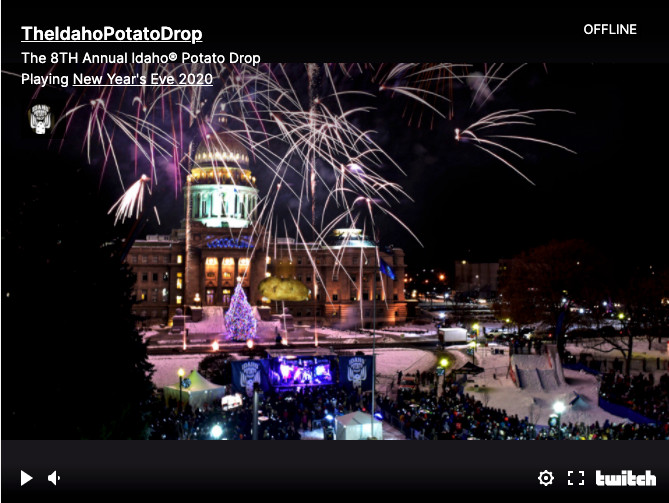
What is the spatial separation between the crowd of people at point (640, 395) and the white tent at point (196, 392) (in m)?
16.7

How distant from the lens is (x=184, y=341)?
42.7 metres

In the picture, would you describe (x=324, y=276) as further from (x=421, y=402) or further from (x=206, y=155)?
(x=421, y=402)

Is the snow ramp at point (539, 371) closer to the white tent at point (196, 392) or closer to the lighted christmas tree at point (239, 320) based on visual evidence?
the white tent at point (196, 392)

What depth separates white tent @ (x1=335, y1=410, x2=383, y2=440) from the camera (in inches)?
680

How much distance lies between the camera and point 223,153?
86.6 m

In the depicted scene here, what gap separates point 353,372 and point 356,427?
8802 mm

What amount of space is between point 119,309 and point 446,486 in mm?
7624

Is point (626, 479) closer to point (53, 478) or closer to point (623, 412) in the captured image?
point (53, 478)

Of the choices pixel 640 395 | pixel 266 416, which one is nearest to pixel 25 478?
pixel 266 416

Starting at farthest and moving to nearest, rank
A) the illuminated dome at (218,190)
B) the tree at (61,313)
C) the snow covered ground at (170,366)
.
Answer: the illuminated dome at (218,190) < the snow covered ground at (170,366) < the tree at (61,313)

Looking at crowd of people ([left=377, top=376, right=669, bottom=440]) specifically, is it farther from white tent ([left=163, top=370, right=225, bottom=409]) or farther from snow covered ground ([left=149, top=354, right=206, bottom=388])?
snow covered ground ([left=149, top=354, right=206, bottom=388])

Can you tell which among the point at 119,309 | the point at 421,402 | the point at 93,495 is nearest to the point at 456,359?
the point at 421,402

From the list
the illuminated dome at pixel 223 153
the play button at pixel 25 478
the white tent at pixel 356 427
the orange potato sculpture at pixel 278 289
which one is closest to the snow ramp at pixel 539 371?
the white tent at pixel 356 427

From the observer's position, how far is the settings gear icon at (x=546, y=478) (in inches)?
323
